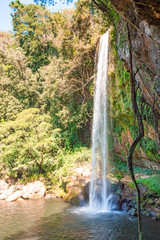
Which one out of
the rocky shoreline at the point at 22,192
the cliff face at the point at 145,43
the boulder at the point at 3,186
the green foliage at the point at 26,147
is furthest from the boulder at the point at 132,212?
the boulder at the point at 3,186

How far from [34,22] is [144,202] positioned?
1956 centimetres

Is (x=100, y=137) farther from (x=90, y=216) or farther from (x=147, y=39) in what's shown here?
(x=147, y=39)

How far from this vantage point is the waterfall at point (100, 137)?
8.02 m

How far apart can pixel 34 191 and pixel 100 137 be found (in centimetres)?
456

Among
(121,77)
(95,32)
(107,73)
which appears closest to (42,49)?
(95,32)

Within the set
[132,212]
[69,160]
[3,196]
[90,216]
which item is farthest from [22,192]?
[132,212]

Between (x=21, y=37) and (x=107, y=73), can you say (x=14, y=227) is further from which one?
(x=21, y=37)

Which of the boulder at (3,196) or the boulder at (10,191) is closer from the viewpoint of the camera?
the boulder at (3,196)

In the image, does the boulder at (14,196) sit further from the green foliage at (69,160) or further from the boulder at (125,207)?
the boulder at (125,207)

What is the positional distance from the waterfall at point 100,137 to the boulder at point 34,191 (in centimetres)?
303

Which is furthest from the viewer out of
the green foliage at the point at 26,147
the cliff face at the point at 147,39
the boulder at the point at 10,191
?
the green foliage at the point at 26,147

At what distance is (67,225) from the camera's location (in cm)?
586

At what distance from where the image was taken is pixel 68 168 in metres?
11.2

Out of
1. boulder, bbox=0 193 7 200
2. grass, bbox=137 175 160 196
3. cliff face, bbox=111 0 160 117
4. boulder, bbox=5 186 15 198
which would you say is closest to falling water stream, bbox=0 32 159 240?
boulder, bbox=0 193 7 200
